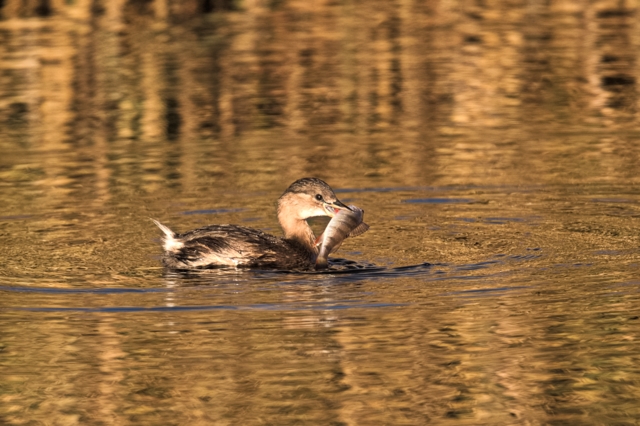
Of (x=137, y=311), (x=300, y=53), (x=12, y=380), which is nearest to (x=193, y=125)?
(x=300, y=53)

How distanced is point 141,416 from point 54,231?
15.5 ft

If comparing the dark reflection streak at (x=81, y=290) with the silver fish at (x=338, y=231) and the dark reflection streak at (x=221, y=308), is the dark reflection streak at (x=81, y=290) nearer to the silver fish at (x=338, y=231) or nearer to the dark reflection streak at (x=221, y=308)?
the dark reflection streak at (x=221, y=308)

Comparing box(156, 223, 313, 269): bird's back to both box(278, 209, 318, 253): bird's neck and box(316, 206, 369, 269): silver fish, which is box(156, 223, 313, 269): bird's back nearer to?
box(316, 206, 369, 269): silver fish

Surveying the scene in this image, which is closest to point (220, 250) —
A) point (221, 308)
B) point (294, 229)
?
point (294, 229)

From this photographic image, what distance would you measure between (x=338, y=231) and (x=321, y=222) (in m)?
3.21

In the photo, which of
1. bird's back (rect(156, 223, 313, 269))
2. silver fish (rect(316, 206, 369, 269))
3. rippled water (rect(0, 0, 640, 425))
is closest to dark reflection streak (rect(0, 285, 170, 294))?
rippled water (rect(0, 0, 640, 425))

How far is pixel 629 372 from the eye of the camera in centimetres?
882

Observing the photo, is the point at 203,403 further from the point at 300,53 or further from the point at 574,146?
the point at 300,53

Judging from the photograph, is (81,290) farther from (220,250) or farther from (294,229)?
(294,229)

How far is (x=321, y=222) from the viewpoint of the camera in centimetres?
1511

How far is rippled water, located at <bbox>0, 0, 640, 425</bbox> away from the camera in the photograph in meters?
8.70

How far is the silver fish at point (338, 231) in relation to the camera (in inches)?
464

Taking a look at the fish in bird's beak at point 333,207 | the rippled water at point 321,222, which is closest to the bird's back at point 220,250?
the rippled water at point 321,222

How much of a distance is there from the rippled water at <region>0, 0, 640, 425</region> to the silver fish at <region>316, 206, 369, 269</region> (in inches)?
7.8
